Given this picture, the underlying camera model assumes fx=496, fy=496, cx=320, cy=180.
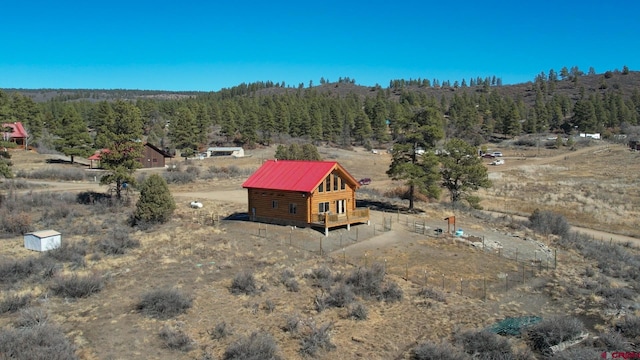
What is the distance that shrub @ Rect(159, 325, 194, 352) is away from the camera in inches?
638

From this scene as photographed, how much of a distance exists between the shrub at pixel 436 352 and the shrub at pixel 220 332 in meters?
6.35

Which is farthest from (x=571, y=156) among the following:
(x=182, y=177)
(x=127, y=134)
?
(x=127, y=134)

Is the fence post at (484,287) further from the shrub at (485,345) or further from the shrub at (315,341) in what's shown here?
the shrub at (315,341)

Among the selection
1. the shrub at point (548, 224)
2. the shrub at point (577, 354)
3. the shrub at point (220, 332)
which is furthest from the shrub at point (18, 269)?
the shrub at point (548, 224)

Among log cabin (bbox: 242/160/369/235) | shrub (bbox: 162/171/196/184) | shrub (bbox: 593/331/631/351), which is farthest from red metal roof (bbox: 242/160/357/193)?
shrub (bbox: 162/171/196/184)

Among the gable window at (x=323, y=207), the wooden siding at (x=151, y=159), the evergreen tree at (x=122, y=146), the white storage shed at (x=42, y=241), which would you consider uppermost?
the evergreen tree at (x=122, y=146)

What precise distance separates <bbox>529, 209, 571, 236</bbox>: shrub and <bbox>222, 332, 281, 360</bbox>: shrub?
2722 centimetres

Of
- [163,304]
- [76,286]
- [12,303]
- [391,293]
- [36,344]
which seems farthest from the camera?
[391,293]

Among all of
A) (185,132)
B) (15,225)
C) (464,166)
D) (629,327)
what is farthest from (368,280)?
(185,132)

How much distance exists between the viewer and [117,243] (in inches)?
1117

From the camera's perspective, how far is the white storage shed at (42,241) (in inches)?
1075

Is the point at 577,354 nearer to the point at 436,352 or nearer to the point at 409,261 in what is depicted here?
the point at 436,352

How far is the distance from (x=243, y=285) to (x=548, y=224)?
85.1 feet

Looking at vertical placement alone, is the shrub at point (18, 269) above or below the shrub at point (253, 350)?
above
